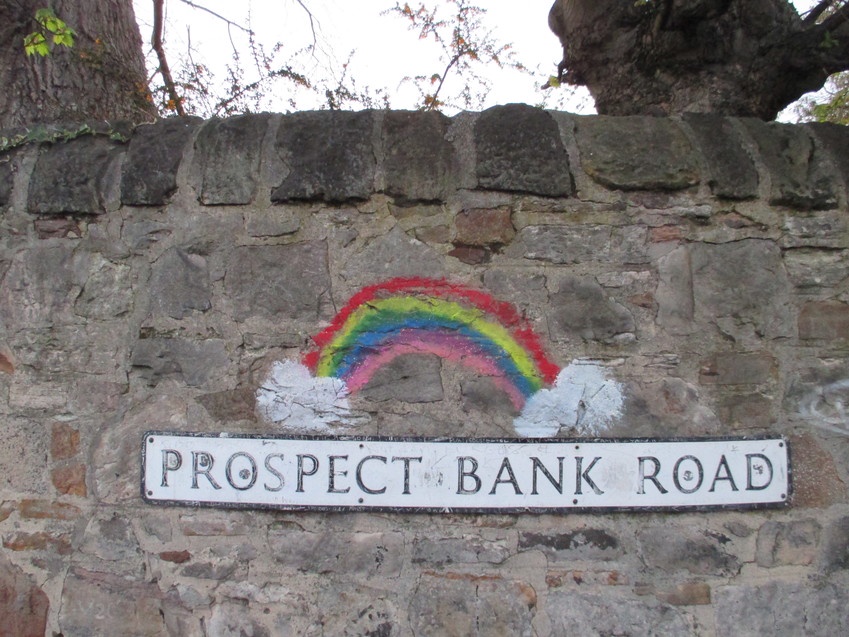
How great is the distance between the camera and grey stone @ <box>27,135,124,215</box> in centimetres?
197

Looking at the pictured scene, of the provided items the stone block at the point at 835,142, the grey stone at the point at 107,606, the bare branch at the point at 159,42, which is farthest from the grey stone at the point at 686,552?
the bare branch at the point at 159,42

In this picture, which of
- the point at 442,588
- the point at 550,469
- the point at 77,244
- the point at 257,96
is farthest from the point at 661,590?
the point at 257,96

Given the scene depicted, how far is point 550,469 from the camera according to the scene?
74.0 inches

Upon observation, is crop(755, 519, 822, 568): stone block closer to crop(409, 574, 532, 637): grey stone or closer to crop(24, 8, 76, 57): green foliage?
crop(409, 574, 532, 637): grey stone

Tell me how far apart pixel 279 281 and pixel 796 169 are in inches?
55.2

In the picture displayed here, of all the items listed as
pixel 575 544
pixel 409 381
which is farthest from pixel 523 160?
pixel 575 544

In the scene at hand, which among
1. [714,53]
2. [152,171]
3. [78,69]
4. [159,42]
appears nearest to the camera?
[152,171]

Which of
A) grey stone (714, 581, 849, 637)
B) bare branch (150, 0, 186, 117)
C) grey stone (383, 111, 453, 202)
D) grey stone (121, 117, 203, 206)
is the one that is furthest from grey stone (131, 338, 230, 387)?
bare branch (150, 0, 186, 117)

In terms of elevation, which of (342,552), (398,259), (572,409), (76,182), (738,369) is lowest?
(342,552)

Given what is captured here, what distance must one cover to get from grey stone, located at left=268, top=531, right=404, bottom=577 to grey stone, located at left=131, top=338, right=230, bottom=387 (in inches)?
18.2

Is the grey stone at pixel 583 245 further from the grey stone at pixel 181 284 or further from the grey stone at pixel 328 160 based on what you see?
the grey stone at pixel 181 284

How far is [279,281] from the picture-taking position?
193 cm

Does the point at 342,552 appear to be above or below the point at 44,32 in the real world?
below

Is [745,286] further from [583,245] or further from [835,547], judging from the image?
[835,547]
